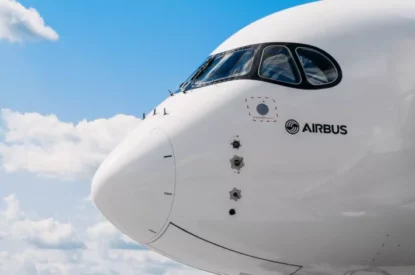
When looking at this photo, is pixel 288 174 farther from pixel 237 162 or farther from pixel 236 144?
pixel 236 144

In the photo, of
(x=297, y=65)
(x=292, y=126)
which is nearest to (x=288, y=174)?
(x=292, y=126)

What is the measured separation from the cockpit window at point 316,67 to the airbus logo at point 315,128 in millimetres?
784

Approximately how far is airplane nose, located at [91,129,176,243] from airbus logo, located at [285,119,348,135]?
6.59ft

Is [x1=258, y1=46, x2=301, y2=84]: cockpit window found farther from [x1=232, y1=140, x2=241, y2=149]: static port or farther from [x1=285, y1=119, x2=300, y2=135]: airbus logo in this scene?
[x1=232, y1=140, x2=241, y2=149]: static port

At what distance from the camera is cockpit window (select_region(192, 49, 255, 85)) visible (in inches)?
456

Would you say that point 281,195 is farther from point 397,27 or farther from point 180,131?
point 397,27

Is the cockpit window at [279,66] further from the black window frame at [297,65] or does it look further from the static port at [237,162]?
the static port at [237,162]

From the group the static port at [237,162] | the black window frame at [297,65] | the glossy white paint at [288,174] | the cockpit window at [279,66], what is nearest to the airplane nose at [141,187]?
the glossy white paint at [288,174]

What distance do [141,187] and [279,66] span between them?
3271mm

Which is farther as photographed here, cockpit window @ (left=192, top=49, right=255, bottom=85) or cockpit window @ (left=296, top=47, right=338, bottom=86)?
cockpit window @ (left=192, top=49, right=255, bottom=85)

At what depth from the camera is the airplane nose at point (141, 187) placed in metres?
10.2

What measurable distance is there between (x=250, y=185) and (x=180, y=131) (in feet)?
4.62

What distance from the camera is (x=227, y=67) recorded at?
11.9 m

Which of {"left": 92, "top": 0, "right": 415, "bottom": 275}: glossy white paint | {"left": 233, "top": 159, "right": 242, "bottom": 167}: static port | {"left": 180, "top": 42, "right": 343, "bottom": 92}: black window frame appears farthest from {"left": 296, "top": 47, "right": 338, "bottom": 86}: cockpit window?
{"left": 233, "top": 159, "right": 242, "bottom": 167}: static port
